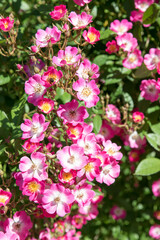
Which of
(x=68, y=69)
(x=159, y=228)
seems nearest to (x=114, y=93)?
(x=68, y=69)

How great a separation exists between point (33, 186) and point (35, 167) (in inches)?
2.8

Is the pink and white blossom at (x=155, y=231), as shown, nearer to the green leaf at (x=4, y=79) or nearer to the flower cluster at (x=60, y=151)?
the flower cluster at (x=60, y=151)

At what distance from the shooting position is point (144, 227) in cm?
275

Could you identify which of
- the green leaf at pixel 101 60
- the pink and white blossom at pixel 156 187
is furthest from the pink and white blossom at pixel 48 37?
the pink and white blossom at pixel 156 187

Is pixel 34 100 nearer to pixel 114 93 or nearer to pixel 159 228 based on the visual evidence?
pixel 114 93

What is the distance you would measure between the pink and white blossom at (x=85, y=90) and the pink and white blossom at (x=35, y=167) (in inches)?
11.3

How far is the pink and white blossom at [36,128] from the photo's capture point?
3.85 feet

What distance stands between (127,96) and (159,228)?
49.1 inches

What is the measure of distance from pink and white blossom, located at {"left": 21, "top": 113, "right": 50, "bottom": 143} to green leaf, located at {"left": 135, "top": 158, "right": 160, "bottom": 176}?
2.01ft

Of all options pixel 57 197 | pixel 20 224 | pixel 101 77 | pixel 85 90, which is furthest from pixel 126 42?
pixel 20 224

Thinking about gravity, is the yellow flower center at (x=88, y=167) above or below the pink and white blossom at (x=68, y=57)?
below

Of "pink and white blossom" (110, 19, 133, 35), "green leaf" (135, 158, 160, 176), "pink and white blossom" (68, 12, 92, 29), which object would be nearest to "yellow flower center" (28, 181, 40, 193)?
"green leaf" (135, 158, 160, 176)

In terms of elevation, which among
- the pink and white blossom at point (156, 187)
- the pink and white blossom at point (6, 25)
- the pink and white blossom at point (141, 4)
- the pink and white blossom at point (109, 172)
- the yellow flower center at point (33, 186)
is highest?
the pink and white blossom at point (6, 25)

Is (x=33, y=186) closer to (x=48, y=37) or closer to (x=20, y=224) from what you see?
(x=20, y=224)
